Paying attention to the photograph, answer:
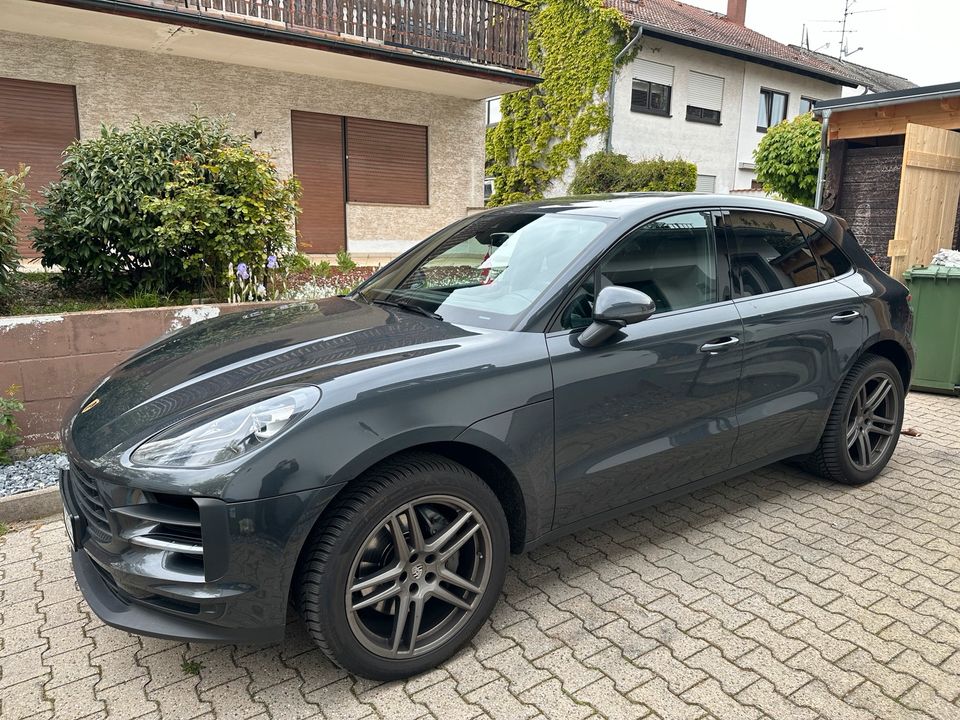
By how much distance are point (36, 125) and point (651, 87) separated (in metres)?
16.4

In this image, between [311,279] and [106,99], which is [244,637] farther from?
[106,99]

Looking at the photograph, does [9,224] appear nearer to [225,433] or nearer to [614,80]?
[225,433]

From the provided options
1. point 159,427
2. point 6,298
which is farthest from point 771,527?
point 6,298

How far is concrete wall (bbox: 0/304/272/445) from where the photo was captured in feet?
13.5

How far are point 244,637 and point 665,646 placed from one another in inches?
61.5

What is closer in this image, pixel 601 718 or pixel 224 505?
pixel 224 505

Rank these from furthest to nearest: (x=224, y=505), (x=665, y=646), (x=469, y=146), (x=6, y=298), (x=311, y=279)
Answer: (x=469, y=146) < (x=311, y=279) < (x=6, y=298) < (x=665, y=646) < (x=224, y=505)

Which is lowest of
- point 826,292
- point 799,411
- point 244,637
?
point 244,637

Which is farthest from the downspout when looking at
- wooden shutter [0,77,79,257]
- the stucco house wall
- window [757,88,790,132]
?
window [757,88,790,132]

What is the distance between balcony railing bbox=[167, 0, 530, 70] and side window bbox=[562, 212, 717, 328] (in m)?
8.98

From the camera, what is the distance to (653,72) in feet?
65.9

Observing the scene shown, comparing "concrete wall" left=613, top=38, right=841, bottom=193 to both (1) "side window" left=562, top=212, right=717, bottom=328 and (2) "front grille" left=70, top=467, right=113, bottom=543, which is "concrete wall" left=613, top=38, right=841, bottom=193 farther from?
(2) "front grille" left=70, top=467, right=113, bottom=543

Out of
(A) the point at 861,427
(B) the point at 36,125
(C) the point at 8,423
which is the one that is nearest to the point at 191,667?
(C) the point at 8,423

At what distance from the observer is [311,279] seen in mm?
6449
